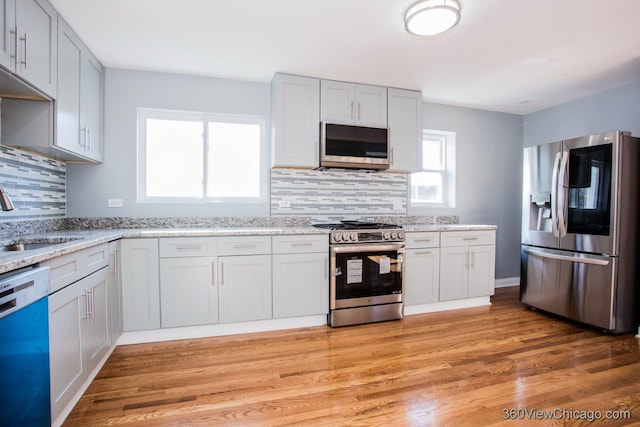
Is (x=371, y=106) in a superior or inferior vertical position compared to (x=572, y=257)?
superior

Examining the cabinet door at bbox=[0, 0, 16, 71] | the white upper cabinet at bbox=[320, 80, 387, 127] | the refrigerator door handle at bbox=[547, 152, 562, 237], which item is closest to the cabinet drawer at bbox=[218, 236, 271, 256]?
the white upper cabinet at bbox=[320, 80, 387, 127]

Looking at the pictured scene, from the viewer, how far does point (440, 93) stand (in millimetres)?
3613

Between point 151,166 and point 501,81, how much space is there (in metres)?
Result: 3.71

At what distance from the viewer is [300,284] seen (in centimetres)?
284

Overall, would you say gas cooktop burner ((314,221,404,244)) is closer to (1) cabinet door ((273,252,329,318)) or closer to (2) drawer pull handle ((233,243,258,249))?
(1) cabinet door ((273,252,329,318))

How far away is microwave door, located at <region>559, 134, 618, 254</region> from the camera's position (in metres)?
2.69

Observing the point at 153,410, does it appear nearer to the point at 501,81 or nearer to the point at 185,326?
the point at 185,326

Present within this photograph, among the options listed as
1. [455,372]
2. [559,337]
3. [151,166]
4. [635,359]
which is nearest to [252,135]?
[151,166]

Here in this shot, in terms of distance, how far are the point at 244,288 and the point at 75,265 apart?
126 centimetres

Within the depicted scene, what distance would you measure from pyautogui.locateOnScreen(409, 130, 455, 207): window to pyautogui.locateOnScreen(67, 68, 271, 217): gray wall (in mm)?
2472

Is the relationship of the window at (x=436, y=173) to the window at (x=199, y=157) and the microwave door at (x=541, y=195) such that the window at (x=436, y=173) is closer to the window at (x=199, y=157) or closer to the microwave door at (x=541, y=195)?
the microwave door at (x=541, y=195)

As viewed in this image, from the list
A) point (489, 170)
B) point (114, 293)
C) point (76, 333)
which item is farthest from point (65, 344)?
point (489, 170)

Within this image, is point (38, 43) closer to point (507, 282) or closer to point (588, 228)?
point (588, 228)

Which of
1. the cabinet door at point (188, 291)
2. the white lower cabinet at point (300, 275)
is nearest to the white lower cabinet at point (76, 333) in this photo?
the cabinet door at point (188, 291)
